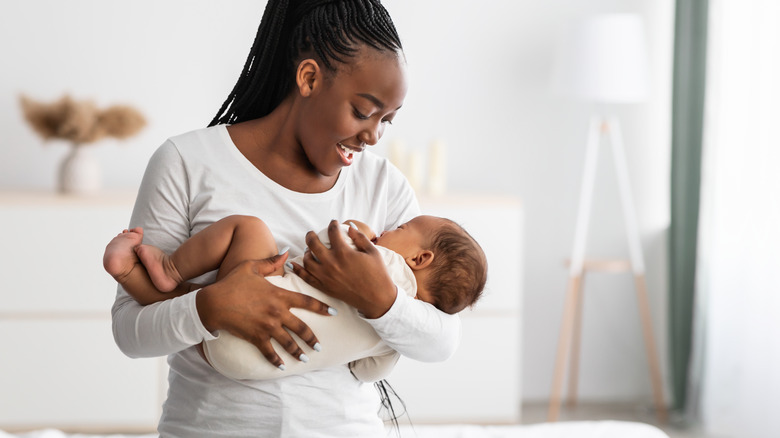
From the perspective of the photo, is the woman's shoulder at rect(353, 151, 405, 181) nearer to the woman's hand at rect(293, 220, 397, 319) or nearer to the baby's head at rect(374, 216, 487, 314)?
the baby's head at rect(374, 216, 487, 314)

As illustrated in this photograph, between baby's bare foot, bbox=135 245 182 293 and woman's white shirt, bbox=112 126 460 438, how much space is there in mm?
38

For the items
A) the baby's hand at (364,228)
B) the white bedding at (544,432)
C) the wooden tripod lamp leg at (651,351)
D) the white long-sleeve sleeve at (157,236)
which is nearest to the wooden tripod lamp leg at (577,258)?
the wooden tripod lamp leg at (651,351)

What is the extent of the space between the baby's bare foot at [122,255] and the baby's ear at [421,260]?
18.2 inches

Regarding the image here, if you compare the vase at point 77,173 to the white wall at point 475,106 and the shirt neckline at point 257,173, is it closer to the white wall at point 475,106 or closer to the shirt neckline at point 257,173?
the white wall at point 475,106

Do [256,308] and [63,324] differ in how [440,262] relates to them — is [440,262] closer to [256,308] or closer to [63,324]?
[256,308]

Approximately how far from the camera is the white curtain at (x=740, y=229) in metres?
3.17

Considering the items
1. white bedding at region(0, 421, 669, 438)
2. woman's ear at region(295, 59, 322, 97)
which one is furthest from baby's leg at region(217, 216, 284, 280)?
white bedding at region(0, 421, 669, 438)

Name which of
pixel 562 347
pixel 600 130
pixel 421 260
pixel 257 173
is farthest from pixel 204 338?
pixel 600 130

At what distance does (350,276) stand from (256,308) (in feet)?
0.49

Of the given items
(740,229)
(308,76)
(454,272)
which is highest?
(308,76)

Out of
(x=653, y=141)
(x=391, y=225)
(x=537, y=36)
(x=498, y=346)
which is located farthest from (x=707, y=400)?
(x=391, y=225)

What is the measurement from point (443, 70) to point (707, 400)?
1.85 meters

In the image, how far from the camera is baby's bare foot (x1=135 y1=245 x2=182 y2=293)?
1.30 meters

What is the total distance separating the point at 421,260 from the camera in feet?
4.90
